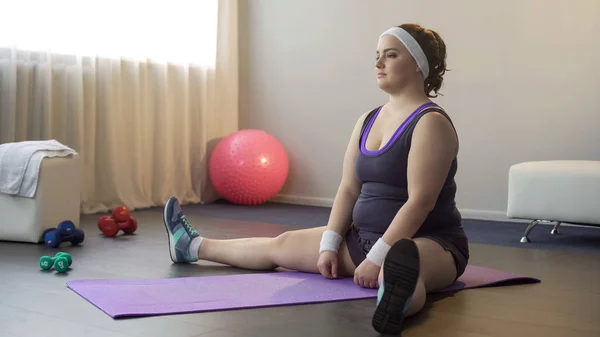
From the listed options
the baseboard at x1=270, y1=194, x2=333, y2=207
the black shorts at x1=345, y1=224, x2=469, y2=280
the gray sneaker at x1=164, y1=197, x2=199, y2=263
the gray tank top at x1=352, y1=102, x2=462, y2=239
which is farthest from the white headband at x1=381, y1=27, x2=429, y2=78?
the baseboard at x1=270, y1=194, x2=333, y2=207

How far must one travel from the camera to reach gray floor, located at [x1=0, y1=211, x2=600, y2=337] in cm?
165

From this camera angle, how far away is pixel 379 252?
1.89m

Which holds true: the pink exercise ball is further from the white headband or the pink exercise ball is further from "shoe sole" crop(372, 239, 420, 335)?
"shoe sole" crop(372, 239, 420, 335)

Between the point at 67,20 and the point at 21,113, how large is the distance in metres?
0.57

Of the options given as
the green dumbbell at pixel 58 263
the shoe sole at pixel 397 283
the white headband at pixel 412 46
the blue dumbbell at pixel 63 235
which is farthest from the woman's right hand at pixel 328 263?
the blue dumbbell at pixel 63 235

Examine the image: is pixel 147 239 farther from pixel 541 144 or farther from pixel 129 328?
pixel 541 144

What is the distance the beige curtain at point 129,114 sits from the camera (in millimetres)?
3719

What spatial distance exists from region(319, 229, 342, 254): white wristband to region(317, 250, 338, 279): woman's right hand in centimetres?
1

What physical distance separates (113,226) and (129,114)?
1302 millimetres

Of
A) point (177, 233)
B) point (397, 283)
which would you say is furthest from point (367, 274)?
point (177, 233)

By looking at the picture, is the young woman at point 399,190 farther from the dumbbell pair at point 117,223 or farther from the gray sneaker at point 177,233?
the dumbbell pair at point 117,223

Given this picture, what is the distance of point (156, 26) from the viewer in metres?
4.35

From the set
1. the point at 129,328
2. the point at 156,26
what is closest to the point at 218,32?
the point at 156,26

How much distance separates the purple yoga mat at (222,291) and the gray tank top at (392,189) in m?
0.20
